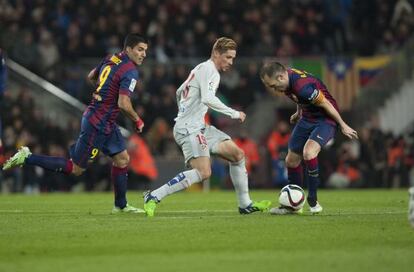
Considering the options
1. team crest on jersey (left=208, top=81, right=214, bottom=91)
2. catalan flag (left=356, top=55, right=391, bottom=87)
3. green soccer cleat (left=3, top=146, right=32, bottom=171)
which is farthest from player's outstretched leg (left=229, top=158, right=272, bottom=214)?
catalan flag (left=356, top=55, right=391, bottom=87)

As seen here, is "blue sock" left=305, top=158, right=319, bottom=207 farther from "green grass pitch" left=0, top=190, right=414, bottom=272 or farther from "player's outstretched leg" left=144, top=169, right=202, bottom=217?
"player's outstretched leg" left=144, top=169, right=202, bottom=217

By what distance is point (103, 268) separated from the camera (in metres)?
7.51

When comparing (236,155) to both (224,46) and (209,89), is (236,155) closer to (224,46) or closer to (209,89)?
(209,89)

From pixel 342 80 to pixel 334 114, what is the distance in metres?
13.8

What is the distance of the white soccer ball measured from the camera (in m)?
11.9

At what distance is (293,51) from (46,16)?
20.9 feet

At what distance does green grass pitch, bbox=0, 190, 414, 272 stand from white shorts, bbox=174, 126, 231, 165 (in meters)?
0.75

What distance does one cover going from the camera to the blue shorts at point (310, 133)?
40.2 ft

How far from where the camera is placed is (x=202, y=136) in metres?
11.8

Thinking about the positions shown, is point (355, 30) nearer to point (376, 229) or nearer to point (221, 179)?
point (221, 179)

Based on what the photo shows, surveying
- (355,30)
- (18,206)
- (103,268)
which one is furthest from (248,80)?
(103,268)

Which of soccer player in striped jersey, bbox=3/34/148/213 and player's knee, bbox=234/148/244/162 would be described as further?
soccer player in striped jersey, bbox=3/34/148/213

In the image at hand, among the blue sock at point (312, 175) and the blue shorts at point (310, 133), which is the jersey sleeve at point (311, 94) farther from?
the blue sock at point (312, 175)

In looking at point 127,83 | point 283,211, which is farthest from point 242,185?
point 127,83
